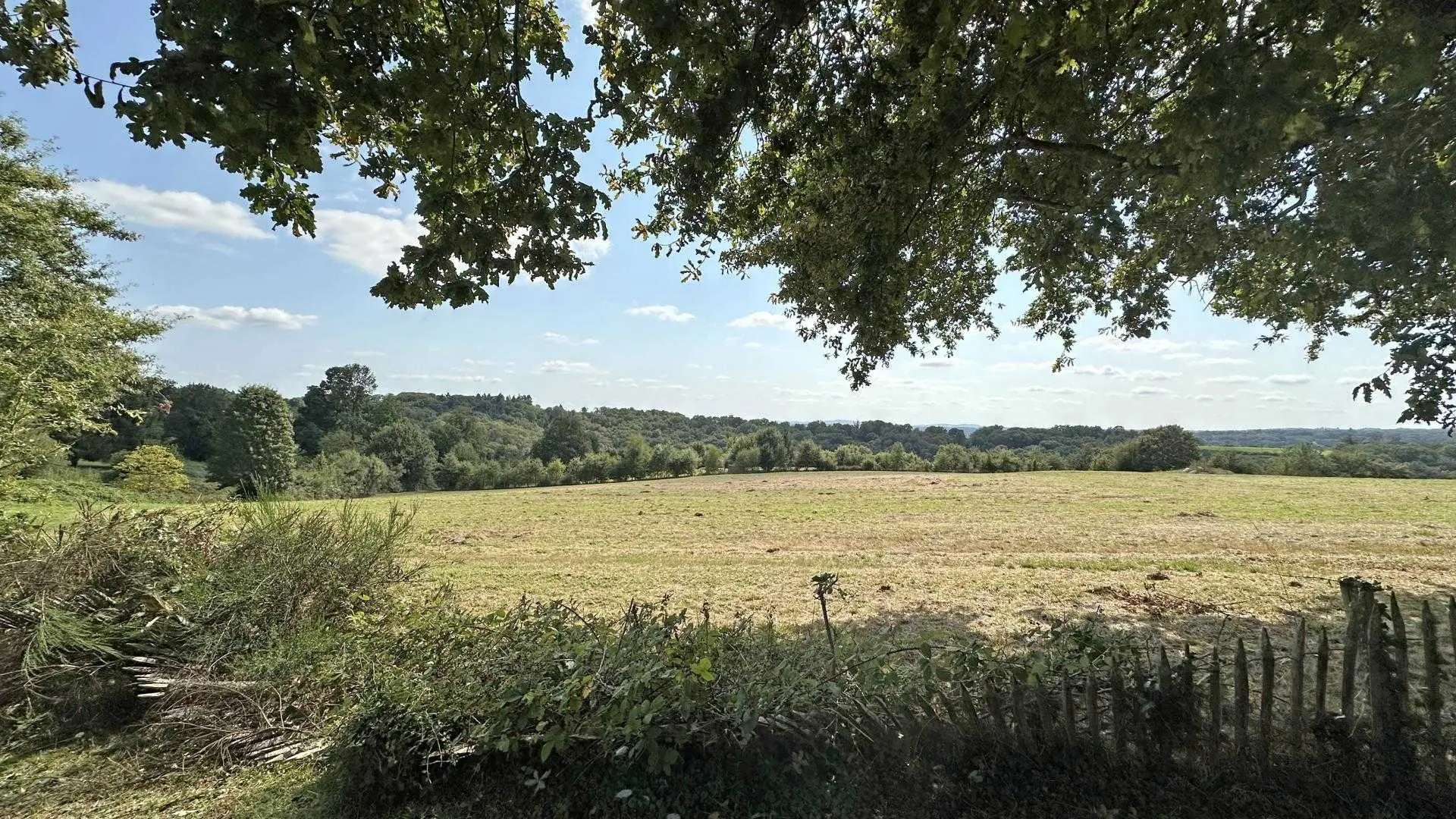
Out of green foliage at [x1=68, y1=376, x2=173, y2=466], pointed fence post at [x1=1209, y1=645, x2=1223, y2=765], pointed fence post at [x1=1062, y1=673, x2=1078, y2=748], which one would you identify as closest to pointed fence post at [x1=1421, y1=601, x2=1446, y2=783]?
pointed fence post at [x1=1209, y1=645, x2=1223, y2=765]

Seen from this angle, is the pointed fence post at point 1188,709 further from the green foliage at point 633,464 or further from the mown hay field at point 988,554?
the green foliage at point 633,464

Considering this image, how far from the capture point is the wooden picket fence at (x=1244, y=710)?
275 cm

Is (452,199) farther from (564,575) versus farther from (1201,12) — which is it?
(564,575)

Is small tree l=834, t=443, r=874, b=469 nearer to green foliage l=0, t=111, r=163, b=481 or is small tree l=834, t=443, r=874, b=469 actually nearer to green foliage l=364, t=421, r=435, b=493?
green foliage l=364, t=421, r=435, b=493

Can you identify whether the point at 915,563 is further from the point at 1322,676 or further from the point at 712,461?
the point at 712,461

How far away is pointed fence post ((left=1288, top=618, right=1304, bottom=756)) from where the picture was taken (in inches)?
111

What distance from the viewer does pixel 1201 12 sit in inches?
124

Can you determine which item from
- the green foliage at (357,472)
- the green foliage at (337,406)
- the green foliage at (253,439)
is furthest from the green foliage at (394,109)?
the green foliage at (337,406)

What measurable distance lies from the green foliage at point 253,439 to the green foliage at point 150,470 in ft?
80.7

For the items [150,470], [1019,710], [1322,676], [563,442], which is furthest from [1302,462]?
[563,442]

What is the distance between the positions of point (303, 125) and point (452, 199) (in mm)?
805

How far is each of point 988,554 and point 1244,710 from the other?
1180 centimetres

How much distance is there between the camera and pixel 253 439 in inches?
1875

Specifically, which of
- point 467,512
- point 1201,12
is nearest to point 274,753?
point 1201,12
